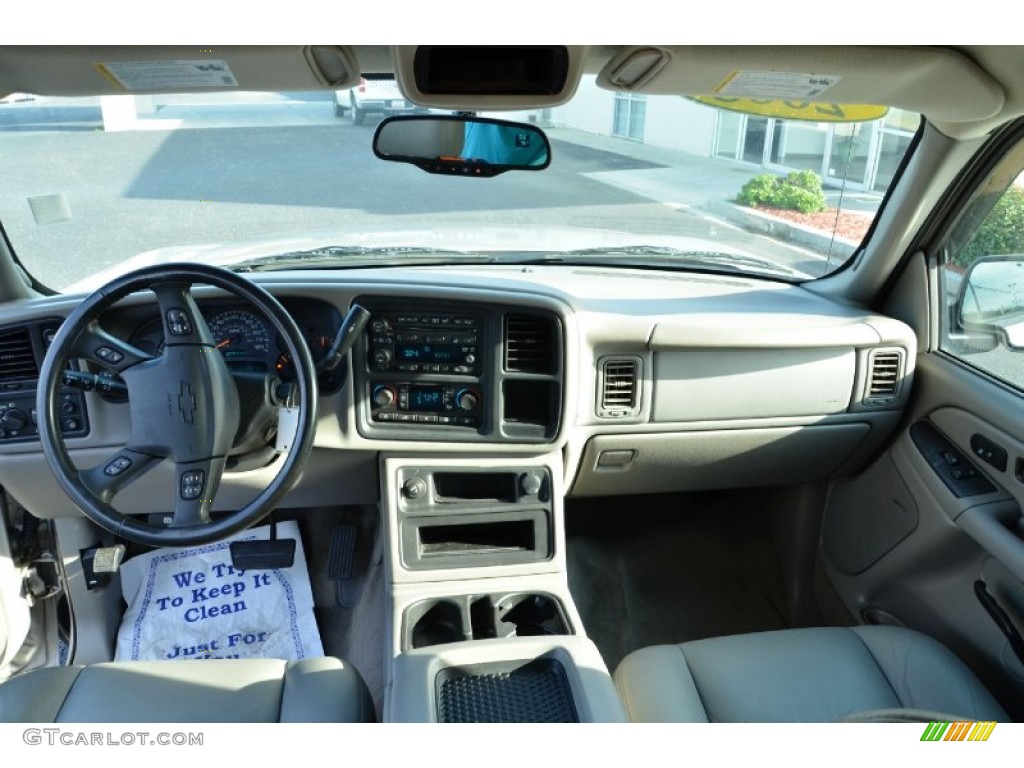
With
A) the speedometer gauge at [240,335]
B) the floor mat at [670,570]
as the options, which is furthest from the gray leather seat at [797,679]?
the speedometer gauge at [240,335]

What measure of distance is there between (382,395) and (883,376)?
5.65 ft

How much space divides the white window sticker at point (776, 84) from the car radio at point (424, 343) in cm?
99

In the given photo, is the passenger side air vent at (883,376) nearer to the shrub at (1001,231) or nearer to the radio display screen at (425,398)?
the shrub at (1001,231)

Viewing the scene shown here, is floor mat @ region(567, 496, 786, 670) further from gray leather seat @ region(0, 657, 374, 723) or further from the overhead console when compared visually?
gray leather seat @ region(0, 657, 374, 723)

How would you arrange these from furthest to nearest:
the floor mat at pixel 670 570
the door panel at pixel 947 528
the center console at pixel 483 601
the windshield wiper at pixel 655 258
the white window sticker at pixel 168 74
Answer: the floor mat at pixel 670 570 < the windshield wiper at pixel 655 258 < the door panel at pixel 947 528 < the center console at pixel 483 601 < the white window sticker at pixel 168 74

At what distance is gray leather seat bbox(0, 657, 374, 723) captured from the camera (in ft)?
6.00

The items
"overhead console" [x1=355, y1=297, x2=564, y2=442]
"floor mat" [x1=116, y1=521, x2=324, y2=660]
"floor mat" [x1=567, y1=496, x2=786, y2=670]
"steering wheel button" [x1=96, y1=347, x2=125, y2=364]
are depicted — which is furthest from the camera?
"floor mat" [x1=567, y1=496, x2=786, y2=670]

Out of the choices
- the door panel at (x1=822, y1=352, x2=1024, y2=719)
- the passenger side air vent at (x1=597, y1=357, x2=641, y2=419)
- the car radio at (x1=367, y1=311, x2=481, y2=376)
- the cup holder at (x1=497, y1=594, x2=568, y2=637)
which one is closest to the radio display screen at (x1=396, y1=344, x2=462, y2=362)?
the car radio at (x1=367, y1=311, x2=481, y2=376)

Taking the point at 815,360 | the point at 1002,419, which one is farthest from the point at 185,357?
the point at 1002,419

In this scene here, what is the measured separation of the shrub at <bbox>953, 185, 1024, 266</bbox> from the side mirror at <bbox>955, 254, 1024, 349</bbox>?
2 cm

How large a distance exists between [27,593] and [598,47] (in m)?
2.61

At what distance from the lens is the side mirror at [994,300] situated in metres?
2.50

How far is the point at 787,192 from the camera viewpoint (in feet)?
9.31

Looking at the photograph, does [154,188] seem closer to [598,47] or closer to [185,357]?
[185,357]
